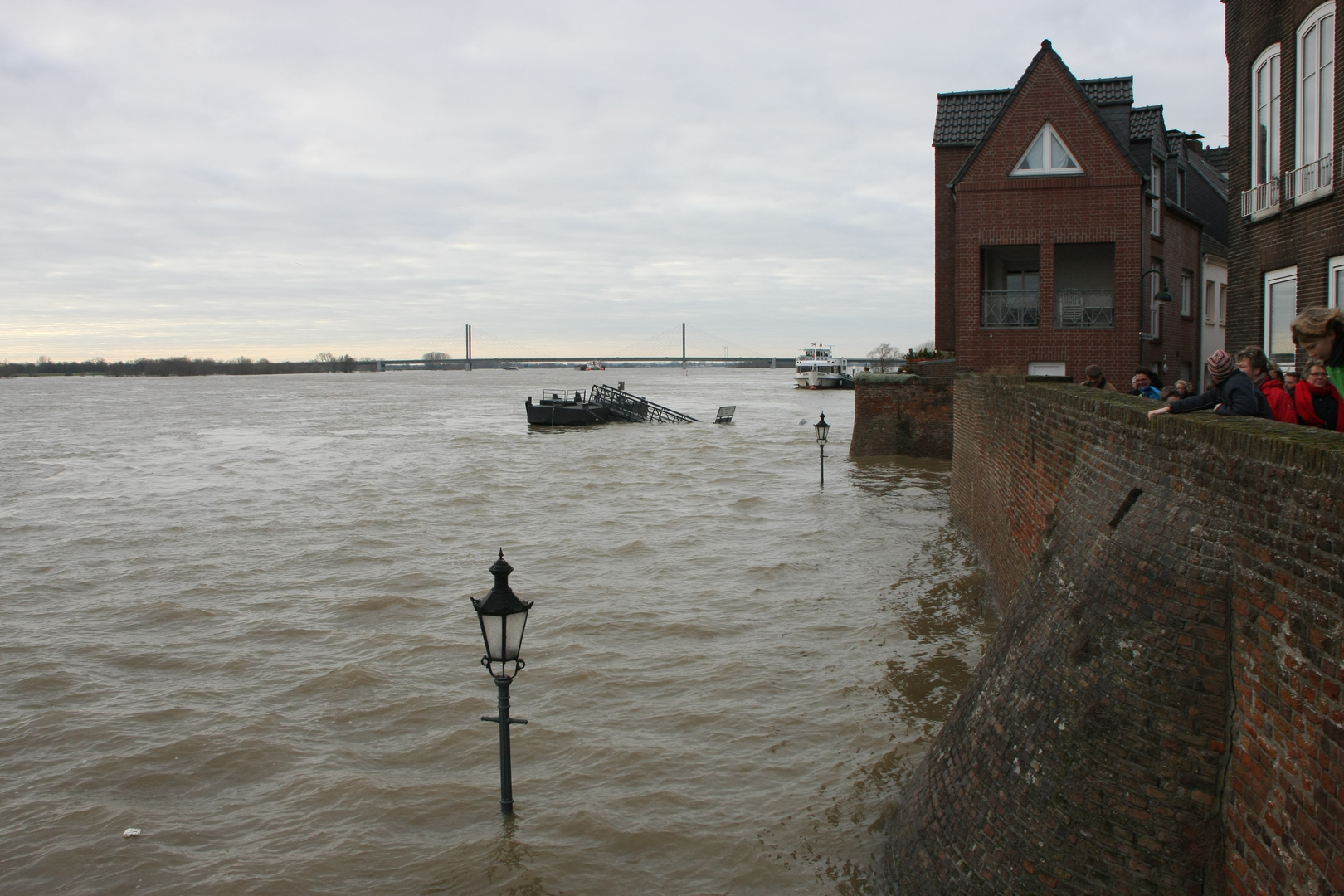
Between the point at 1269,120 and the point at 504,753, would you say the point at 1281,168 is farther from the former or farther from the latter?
the point at 504,753

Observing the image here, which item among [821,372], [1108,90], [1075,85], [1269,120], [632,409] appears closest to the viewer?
[1269,120]

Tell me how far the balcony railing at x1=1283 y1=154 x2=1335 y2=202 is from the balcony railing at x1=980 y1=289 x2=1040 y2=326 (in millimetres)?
8957

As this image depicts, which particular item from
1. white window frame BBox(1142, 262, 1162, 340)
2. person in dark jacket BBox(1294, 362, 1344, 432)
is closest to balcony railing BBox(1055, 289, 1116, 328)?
white window frame BBox(1142, 262, 1162, 340)

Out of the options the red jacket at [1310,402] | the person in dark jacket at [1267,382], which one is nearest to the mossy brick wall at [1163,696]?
the person in dark jacket at [1267,382]

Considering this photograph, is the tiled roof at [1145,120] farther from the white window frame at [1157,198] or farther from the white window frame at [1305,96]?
the white window frame at [1305,96]

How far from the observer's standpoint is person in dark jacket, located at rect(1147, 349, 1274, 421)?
17.5ft

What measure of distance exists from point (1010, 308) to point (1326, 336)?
18.4 metres

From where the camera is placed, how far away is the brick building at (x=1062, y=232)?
72.1 ft

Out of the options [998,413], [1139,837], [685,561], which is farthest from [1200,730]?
[685,561]

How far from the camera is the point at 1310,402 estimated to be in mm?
5582

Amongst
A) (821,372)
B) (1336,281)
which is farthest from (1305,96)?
(821,372)

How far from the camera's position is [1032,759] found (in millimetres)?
5254

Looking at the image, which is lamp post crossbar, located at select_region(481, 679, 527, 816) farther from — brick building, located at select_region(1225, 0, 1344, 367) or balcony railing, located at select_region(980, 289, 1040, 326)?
balcony railing, located at select_region(980, 289, 1040, 326)

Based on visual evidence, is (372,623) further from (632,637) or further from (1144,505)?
(1144,505)
